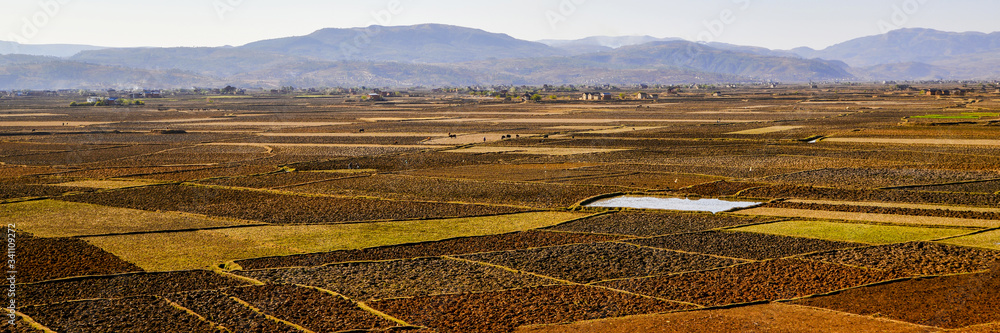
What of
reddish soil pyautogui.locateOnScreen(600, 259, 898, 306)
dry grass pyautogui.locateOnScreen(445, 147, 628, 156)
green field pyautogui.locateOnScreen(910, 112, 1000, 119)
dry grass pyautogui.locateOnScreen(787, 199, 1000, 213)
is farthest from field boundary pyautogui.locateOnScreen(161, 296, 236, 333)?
green field pyautogui.locateOnScreen(910, 112, 1000, 119)

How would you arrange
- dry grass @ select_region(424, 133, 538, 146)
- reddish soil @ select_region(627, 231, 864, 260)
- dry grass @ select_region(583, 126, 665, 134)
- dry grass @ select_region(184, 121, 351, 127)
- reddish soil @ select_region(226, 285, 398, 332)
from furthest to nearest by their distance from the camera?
dry grass @ select_region(184, 121, 351, 127), dry grass @ select_region(583, 126, 665, 134), dry grass @ select_region(424, 133, 538, 146), reddish soil @ select_region(627, 231, 864, 260), reddish soil @ select_region(226, 285, 398, 332)

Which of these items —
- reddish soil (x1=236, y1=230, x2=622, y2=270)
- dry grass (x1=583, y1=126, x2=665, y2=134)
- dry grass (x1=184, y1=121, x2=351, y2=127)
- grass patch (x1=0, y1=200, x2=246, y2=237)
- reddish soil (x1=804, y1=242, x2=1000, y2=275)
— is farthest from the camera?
dry grass (x1=184, y1=121, x2=351, y2=127)

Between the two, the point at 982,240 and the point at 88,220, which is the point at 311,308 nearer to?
the point at 88,220

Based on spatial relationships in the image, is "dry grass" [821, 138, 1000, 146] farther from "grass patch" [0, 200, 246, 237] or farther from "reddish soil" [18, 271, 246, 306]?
"reddish soil" [18, 271, 246, 306]

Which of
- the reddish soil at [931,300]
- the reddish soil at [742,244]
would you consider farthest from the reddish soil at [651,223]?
the reddish soil at [931,300]

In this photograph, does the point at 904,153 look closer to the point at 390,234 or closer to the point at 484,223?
the point at 484,223

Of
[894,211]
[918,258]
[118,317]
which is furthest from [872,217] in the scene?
[118,317]

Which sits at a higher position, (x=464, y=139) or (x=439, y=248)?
(x=439, y=248)

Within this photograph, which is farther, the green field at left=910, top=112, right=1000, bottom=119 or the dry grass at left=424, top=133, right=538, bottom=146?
the green field at left=910, top=112, right=1000, bottom=119
